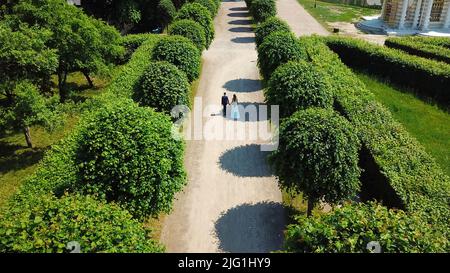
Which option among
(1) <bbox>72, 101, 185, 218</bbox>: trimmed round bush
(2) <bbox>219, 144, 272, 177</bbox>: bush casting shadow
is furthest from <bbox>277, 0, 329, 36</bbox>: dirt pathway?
(1) <bbox>72, 101, 185, 218</bbox>: trimmed round bush

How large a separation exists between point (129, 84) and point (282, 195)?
10.5 meters

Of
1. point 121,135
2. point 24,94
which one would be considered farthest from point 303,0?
point 121,135

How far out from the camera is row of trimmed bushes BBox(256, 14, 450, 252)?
10695mm

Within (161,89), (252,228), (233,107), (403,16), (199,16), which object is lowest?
(252,228)

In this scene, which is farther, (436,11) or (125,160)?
(436,11)

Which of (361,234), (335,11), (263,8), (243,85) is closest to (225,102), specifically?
(243,85)

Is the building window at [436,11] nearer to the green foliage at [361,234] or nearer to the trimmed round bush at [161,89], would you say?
the trimmed round bush at [161,89]

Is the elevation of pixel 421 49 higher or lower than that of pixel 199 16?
lower

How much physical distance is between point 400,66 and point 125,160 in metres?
23.5

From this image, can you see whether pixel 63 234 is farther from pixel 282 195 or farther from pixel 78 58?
pixel 78 58

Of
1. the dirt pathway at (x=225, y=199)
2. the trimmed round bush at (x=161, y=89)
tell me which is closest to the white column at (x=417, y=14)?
the dirt pathway at (x=225, y=199)

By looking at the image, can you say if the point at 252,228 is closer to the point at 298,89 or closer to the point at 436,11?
the point at 298,89

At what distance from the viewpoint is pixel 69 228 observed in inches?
410

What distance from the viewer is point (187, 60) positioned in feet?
82.8
